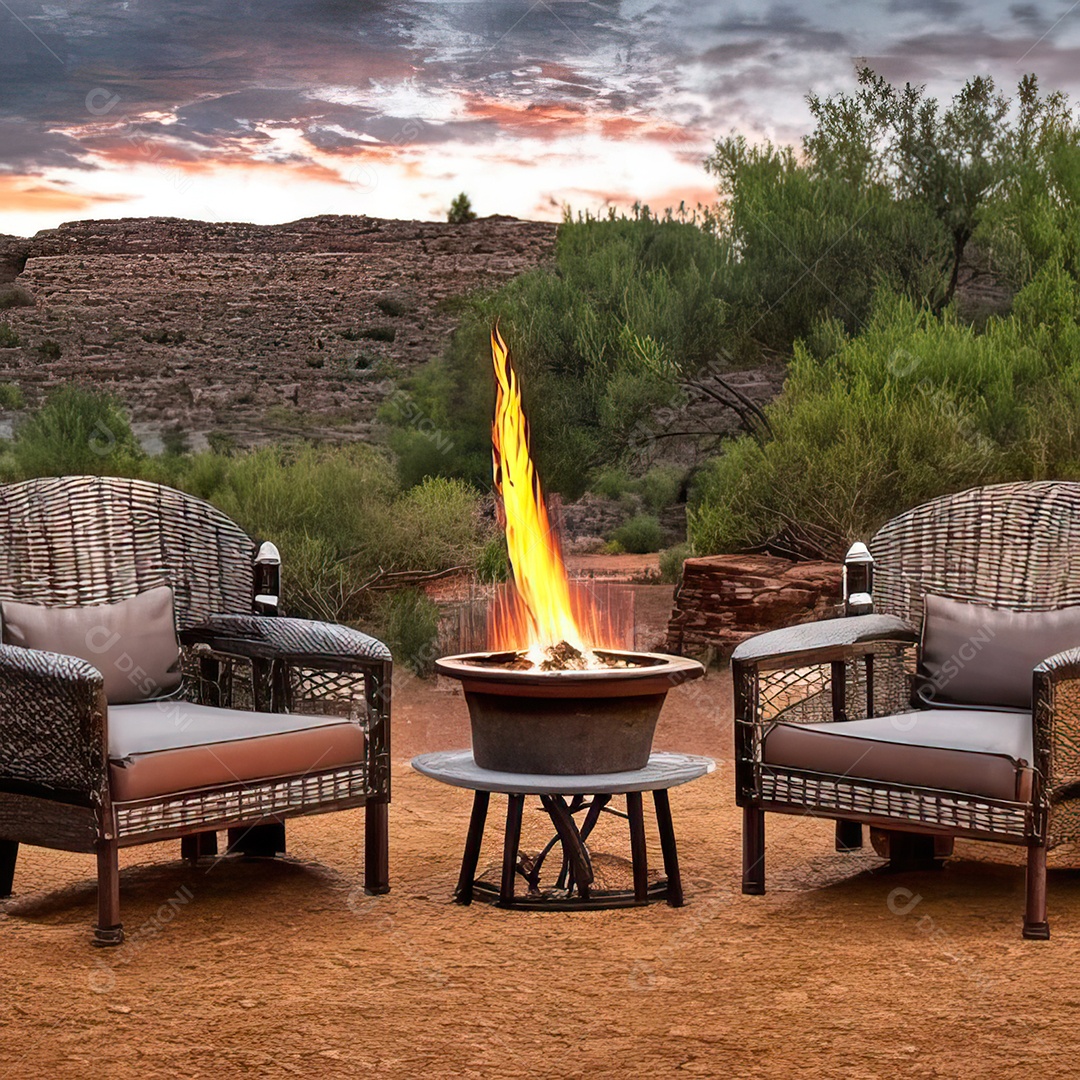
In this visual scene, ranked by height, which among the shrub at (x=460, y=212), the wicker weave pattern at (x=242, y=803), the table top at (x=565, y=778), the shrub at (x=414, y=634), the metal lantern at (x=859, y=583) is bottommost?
the shrub at (x=414, y=634)

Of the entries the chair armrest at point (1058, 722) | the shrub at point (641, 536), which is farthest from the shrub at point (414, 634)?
the shrub at point (641, 536)

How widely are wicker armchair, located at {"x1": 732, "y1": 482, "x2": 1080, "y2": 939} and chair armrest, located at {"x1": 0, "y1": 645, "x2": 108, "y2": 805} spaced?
1.29 m

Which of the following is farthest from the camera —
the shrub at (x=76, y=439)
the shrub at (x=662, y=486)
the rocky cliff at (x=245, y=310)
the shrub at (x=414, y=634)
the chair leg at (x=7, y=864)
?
the rocky cliff at (x=245, y=310)

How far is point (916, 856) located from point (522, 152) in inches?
456

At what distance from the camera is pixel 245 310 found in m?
14.8

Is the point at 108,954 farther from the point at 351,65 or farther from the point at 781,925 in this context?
the point at 351,65

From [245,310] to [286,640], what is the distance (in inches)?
482

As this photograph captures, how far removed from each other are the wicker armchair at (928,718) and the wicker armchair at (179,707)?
0.84 meters

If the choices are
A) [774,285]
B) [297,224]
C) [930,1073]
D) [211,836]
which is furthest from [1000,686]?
[297,224]

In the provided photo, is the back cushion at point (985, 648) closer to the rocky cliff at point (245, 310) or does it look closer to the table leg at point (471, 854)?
the table leg at point (471, 854)

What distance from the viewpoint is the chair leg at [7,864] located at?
2996 mm

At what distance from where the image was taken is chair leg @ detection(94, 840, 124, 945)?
8.50 ft

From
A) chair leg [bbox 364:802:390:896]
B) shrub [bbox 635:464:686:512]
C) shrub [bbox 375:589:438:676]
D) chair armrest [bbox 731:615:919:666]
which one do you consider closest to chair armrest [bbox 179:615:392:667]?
chair leg [bbox 364:802:390:896]

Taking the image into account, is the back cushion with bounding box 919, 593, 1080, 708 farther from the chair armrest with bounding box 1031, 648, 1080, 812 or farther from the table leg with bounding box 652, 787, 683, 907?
the table leg with bounding box 652, 787, 683, 907
